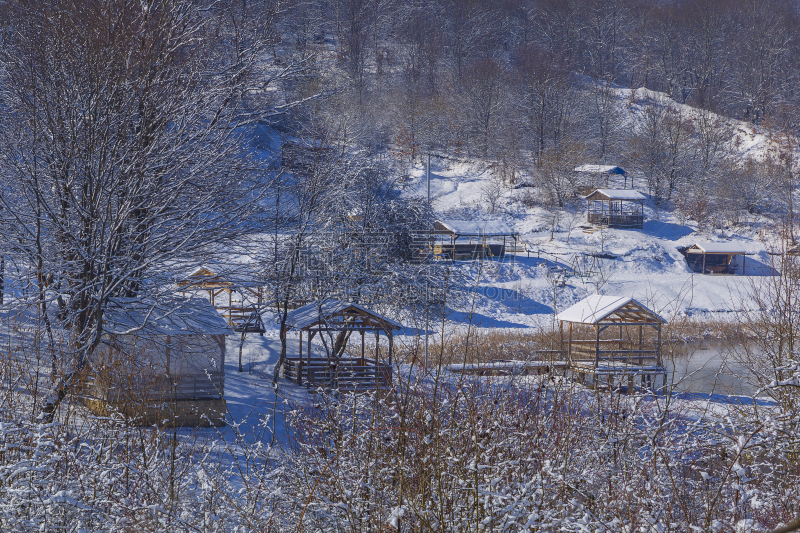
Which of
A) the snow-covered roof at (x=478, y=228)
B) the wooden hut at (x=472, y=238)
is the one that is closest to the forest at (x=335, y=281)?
the wooden hut at (x=472, y=238)

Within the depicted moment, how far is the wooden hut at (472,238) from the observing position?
39.2 metres

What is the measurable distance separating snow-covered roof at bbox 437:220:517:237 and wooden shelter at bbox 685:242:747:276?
11.1m

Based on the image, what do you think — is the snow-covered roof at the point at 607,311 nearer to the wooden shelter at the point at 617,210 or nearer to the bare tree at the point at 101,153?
the bare tree at the point at 101,153

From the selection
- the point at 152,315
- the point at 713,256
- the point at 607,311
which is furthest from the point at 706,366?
the point at 713,256

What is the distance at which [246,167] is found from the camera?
1245 centimetres

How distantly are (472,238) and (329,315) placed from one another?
1006 inches

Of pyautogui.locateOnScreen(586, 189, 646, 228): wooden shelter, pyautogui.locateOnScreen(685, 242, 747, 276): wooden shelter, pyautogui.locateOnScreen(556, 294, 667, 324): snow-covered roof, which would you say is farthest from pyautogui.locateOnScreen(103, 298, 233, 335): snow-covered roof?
pyautogui.locateOnScreen(586, 189, 646, 228): wooden shelter

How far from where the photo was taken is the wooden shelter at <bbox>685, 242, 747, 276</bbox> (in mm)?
40156

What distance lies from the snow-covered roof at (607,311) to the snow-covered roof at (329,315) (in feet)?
19.5

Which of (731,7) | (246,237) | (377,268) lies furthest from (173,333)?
(731,7)

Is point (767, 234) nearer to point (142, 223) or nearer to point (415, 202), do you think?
point (415, 202)

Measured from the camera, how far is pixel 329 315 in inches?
691

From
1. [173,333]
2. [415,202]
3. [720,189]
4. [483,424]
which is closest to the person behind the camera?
[483,424]

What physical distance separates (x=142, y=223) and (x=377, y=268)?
1747cm
